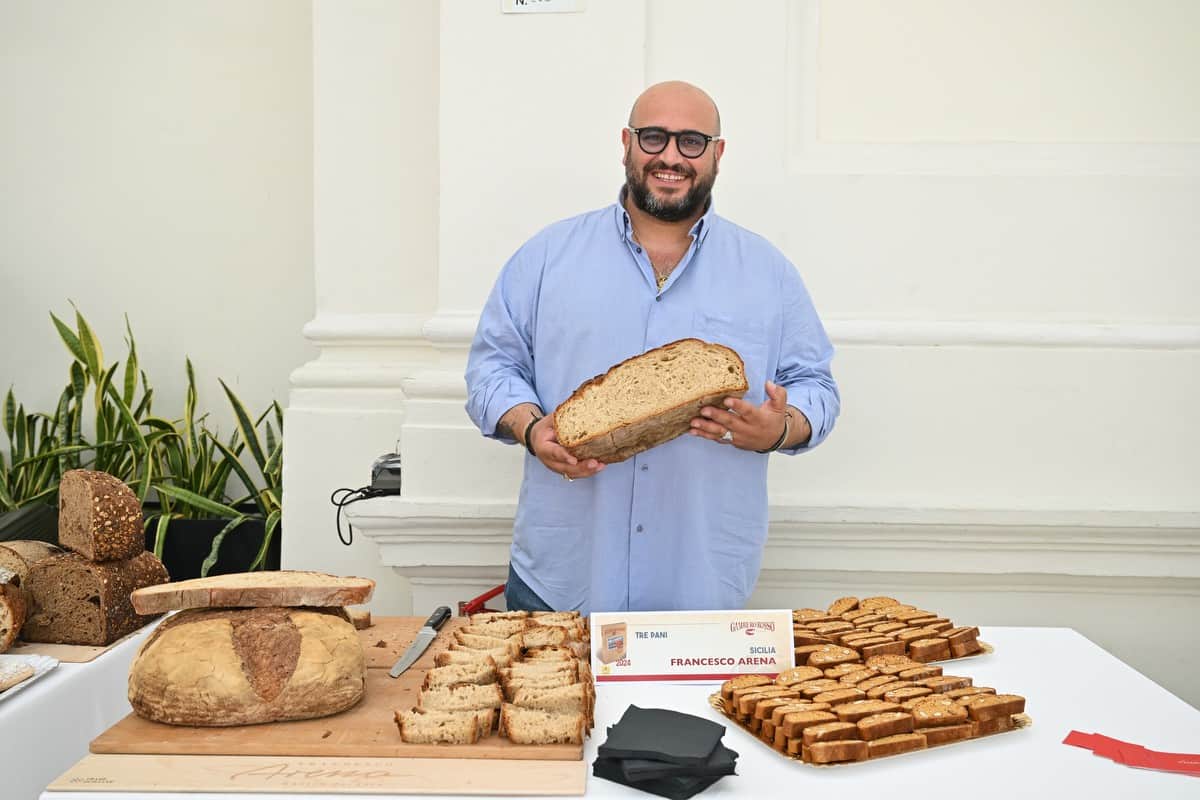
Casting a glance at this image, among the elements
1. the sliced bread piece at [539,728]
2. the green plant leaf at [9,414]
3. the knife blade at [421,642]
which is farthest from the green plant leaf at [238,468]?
A: the sliced bread piece at [539,728]

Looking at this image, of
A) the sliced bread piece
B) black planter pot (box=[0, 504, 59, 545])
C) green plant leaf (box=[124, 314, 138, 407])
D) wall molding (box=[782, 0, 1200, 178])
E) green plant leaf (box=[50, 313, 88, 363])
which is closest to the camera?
the sliced bread piece

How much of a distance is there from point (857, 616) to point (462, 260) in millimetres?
1721

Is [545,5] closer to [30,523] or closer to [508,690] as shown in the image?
[508,690]

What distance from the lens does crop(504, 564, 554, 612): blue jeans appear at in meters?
2.73

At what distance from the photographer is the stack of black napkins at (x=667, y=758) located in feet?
4.78

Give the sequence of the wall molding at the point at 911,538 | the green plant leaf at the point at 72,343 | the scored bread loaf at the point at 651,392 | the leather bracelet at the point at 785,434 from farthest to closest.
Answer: the green plant leaf at the point at 72,343 < the wall molding at the point at 911,538 < the leather bracelet at the point at 785,434 < the scored bread loaf at the point at 651,392

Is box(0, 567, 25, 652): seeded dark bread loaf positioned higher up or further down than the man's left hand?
further down

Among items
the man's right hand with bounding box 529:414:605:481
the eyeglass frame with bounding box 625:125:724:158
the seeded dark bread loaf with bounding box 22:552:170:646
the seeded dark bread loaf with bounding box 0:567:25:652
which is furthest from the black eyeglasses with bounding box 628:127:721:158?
the seeded dark bread loaf with bounding box 0:567:25:652

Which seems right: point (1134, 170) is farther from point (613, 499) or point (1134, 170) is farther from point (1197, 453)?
point (613, 499)

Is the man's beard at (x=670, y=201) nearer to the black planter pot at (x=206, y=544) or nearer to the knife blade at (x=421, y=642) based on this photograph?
the knife blade at (x=421, y=642)

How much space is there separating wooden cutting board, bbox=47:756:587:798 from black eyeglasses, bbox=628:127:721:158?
1.55 metres

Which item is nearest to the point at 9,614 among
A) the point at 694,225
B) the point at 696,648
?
the point at 696,648

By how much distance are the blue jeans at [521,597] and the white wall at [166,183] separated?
7.48 ft

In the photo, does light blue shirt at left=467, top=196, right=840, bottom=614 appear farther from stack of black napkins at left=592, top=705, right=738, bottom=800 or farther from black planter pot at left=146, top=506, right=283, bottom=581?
black planter pot at left=146, top=506, right=283, bottom=581
